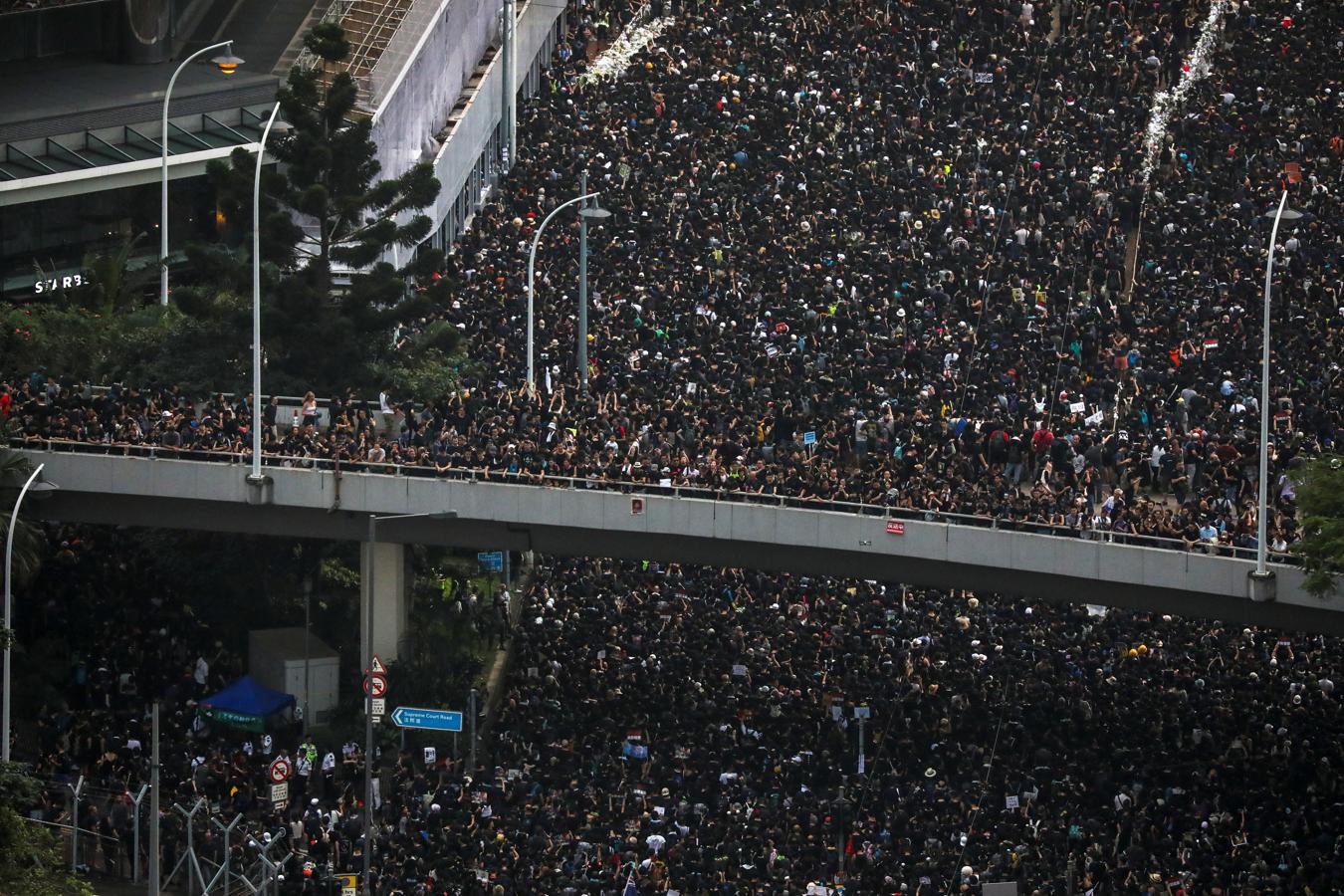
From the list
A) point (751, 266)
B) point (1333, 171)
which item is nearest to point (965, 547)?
point (751, 266)

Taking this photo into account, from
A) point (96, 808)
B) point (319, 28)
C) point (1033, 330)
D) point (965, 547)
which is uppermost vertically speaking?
point (319, 28)

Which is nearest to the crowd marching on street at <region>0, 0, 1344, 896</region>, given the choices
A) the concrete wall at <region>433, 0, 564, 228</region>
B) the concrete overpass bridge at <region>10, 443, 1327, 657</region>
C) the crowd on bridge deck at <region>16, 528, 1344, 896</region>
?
the crowd on bridge deck at <region>16, 528, 1344, 896</region>

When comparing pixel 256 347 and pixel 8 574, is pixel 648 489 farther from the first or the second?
pixel 8 574

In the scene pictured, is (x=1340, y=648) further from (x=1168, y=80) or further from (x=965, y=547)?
(x=1168, y=80)

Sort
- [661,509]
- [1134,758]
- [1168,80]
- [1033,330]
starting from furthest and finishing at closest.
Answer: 1. [1168,80]
2. [1033,330]
3. [661,509]
4. [1134,758]

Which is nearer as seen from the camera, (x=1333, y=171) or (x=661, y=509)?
(x=661, y=509)
